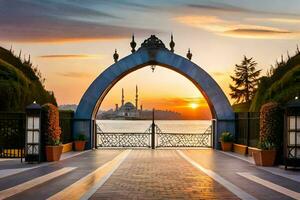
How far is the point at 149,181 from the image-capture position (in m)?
15.6

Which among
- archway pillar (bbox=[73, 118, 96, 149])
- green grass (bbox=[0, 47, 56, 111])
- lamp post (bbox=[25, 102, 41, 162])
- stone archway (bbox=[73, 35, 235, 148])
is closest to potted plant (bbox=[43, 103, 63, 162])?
lamp post (bbox=[25, 102, 41, 162])

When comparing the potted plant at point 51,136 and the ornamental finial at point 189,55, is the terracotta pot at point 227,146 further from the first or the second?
the potted plant at point 51,136

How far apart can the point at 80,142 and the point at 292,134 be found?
14.6 meters

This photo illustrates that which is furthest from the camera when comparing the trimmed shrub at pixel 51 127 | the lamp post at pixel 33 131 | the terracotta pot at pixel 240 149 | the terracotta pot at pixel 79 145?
the terracotta pot at pixel 79 145

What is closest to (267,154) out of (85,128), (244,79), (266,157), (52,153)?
(266,157)

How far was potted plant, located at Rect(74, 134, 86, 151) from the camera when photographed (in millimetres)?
31469

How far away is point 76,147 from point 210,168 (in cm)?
1301

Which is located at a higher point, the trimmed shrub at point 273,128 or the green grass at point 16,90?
the green grass at point 16,90

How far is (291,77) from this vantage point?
30016 mm

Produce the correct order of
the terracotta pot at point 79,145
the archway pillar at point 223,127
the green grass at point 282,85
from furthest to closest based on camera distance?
the archway pillar at point 223,127 < the terracotta pot at point 79,145 < the green grass at point 282,85

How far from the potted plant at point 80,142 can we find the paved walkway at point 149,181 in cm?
952

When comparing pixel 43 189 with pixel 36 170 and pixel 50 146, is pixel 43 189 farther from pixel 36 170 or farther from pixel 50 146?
pixel 50 146

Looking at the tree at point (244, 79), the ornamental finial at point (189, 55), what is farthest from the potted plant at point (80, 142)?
the tree at point (244, 79)

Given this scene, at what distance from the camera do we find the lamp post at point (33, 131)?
72.8ft
